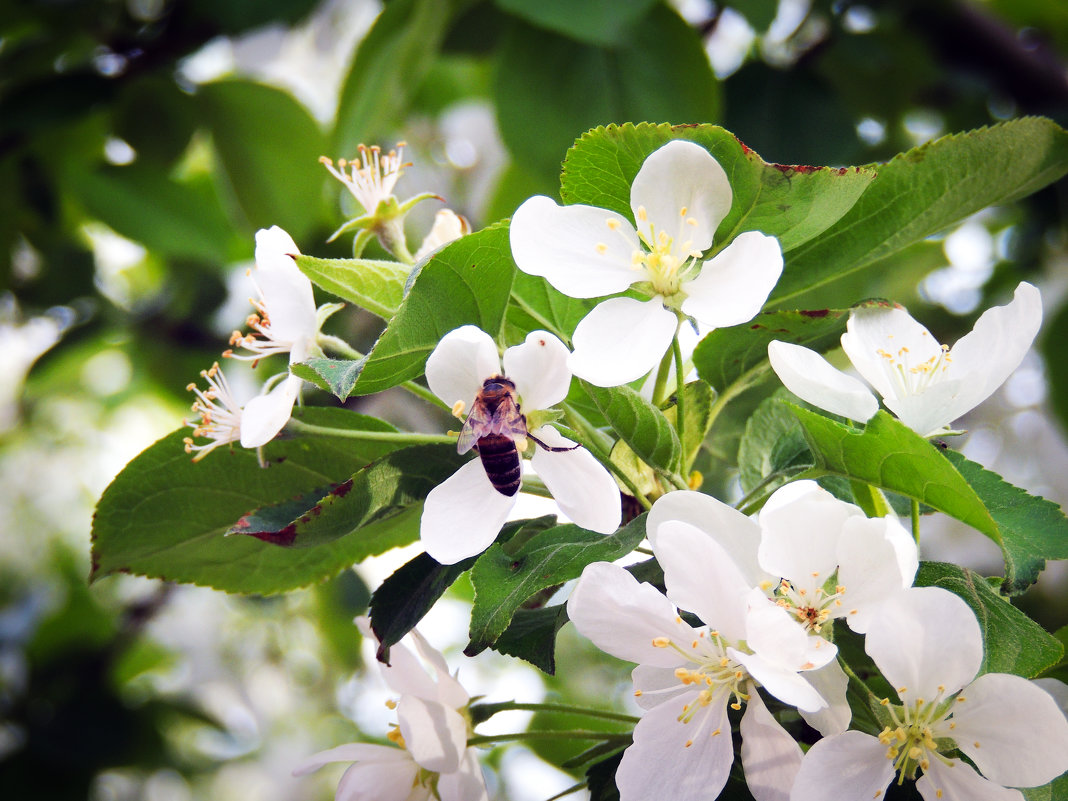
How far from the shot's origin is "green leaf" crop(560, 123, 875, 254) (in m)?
0.43

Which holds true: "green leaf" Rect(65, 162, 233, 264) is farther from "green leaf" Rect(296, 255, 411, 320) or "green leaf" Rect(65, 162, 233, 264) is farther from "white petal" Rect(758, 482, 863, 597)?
"white petal" Rect(758, 482, 863, 597)

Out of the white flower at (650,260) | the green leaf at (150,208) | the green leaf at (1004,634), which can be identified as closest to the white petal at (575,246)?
the white flower at (650,260)

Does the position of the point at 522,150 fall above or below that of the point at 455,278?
A: below

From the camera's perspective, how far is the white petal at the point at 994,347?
42cm

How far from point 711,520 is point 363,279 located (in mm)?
191

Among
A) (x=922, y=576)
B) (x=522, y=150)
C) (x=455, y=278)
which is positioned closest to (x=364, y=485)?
(x=455, y=278)

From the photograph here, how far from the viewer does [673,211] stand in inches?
17.5

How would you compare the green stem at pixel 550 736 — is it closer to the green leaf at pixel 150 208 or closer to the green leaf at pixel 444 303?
the green leaf at pixel 444 303

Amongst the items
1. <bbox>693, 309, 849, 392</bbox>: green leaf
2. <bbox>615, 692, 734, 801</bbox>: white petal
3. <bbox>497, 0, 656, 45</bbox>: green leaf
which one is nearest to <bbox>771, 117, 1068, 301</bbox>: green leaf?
<bbox>693, 309, 849, 392</bbox>: green leaf

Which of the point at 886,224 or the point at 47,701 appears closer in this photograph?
the point at 886,224

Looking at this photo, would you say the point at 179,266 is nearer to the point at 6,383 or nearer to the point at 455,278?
the point at 6,383

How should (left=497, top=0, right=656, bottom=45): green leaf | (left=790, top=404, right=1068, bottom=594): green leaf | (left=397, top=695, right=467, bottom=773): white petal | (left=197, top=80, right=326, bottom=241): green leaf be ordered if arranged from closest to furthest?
(left=790, top=404, right=1068, bottom=594): green leaf, (left=397, top=695, right=467, bottom=773): white petal, (left=497, top=0, right=656, bottom=45): green leaf, (left=197, top=80, right=326, bottom=241): green leaf

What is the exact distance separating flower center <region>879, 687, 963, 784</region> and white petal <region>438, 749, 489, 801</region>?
211 millimetres

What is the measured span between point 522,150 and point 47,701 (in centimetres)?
140
